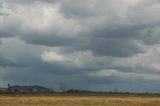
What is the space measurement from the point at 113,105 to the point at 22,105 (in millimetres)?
18007

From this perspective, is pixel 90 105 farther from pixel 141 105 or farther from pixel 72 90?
pixel 72 90

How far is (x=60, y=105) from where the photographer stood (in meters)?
84.5

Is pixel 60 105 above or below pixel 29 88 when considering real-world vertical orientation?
below

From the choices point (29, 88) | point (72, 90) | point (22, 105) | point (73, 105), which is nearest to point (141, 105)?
point (73, 105)

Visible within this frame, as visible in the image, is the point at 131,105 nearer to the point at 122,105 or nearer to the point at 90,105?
the point at 122,105

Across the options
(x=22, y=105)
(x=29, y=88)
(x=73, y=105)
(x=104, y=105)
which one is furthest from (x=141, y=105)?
(x=29, y=88)

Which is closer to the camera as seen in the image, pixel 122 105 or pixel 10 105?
pixel 10 105

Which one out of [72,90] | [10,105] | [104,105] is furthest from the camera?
[72,90]

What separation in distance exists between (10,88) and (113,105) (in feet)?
323

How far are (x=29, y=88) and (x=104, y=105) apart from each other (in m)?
103

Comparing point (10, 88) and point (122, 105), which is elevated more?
point (10, 88)

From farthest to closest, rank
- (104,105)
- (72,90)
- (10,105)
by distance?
(72,90)
(104,105)
(10,105)

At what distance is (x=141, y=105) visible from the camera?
90500mm

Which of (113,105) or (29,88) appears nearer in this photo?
(113,105)
